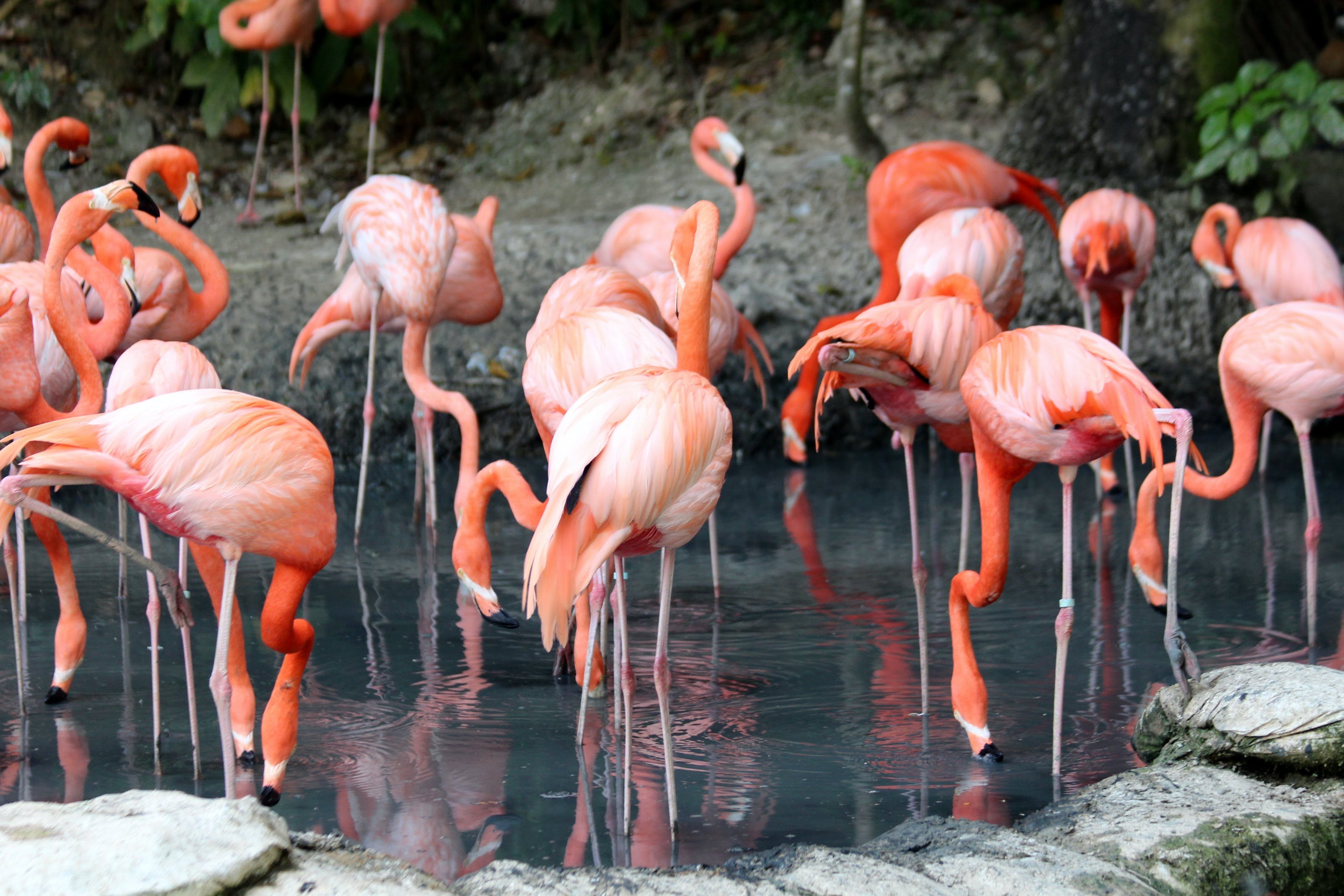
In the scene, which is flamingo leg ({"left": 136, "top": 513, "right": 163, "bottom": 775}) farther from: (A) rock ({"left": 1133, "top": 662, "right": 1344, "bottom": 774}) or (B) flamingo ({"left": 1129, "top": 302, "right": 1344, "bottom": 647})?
(B) flamingo ({"left": 1129, "top": 302, "right": 1344, "bottom": 647})

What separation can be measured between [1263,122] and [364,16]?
17.0 feet

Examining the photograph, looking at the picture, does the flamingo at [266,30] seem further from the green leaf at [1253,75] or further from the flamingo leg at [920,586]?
the flamingo leg at [920,586]

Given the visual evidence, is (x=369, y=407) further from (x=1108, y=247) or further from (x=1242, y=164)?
(x=1242, y=164)

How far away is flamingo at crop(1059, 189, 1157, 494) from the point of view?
556 cm

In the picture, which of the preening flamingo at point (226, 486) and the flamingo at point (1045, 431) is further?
the flamingo at point (1045, 431)

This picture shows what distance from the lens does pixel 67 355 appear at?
3281 millimetres

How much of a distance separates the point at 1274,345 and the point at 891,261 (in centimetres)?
209

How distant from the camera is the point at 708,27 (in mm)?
10523

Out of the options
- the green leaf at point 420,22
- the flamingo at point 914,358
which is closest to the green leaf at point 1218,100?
the flamingo at point 914,358

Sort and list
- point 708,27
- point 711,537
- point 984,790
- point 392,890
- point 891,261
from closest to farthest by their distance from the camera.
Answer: point 392,890
point 984,790
point 711,537
point 891,261
point 708,27

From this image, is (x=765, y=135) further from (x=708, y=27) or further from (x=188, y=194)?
(x=188, y=194)

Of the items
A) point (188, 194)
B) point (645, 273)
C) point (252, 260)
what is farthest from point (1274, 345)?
point (252, 260)

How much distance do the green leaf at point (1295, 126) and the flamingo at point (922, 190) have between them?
1.83 m

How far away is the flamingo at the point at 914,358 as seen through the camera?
3240 millimetres
